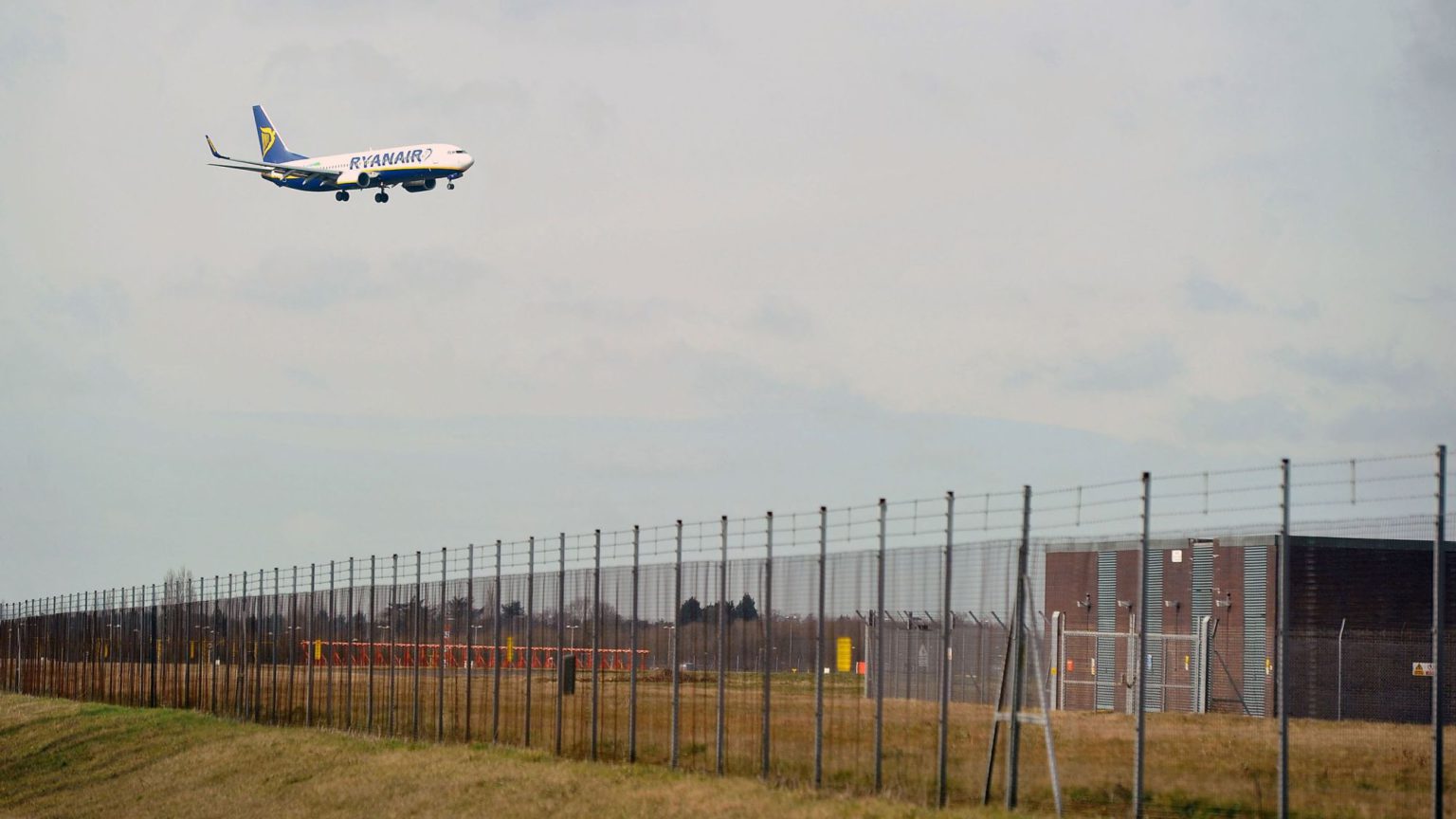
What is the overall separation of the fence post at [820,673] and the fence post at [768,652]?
1.05 m

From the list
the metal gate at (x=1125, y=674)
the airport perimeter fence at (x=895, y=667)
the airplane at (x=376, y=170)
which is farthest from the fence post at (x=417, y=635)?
the airplane at (x=376, y=170)

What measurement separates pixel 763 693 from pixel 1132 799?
739 centimetres

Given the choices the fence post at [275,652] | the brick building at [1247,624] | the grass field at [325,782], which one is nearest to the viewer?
the grass field at [325,782]

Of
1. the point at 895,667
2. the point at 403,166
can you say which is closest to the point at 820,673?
the point at 895,667

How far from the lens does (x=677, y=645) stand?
2728 centimetres

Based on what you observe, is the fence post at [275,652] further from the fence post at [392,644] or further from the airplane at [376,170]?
the airplane at [376,170]

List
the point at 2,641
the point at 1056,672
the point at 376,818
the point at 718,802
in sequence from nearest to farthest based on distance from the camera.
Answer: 1. the point at 718,802
2. the point at 376,818
3. the point at 1056,672
4. the point at 2,641

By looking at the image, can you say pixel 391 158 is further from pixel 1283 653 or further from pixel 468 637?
pixel 1283 653

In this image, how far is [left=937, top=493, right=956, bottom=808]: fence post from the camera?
801 inches

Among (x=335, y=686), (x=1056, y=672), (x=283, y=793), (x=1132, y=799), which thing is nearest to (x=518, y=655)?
(x=283, y=793)

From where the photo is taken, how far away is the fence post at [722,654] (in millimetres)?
25344

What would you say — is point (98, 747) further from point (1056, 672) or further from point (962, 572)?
point (962, 572)

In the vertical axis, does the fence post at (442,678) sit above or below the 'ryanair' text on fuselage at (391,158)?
below

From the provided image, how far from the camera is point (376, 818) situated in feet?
89.4
